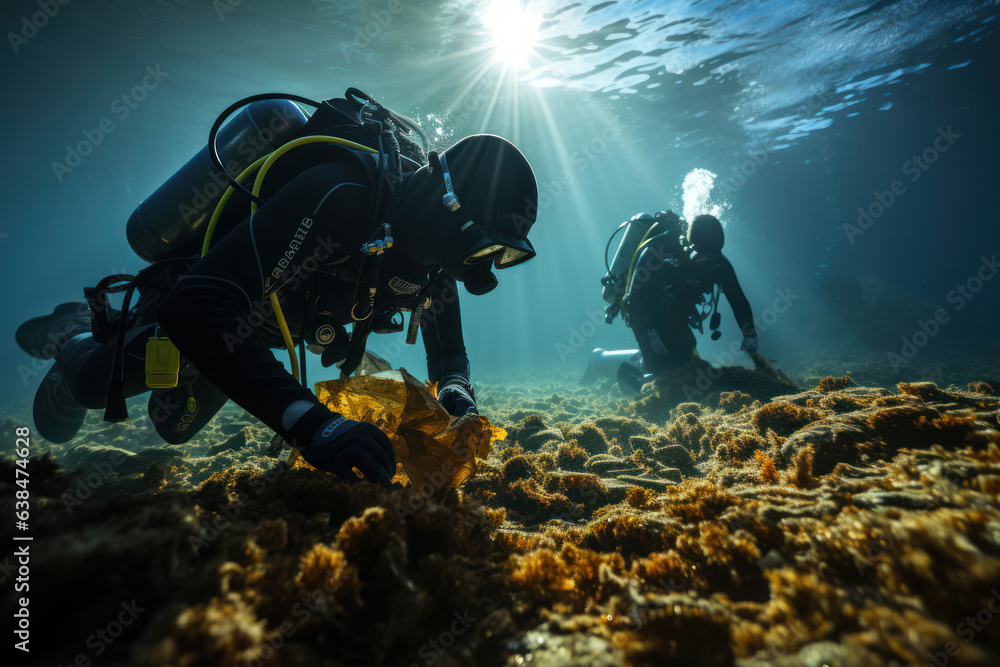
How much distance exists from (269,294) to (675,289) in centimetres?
806

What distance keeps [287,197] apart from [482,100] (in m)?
19.6

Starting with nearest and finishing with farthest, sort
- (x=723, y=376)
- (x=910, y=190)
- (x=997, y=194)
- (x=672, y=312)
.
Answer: (x=723, y=376)
(x=672, y=312)
(x=997, y=194)
(x=910, y=190)

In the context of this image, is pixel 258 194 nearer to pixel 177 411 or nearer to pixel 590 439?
pixel 177 411

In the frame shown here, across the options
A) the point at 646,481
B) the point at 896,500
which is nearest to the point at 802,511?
the point at 896,500

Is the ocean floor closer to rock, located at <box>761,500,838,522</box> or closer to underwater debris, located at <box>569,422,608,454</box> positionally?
rock, located at <box>761,500,838,522</box>

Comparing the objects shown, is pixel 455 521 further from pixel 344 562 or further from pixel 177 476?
pixel 177 476

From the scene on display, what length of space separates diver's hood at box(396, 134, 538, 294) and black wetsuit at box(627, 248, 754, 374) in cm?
632

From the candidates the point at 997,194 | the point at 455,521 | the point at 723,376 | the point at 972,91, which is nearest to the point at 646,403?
the point at 723,376

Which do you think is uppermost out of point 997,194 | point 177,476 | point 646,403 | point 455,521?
point 997,194

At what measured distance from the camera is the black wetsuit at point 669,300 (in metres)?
7.87

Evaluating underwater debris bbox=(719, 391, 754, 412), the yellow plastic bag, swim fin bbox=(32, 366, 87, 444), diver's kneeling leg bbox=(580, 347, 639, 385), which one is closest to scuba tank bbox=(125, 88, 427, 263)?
the yellow plastic bag

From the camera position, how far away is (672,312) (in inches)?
323

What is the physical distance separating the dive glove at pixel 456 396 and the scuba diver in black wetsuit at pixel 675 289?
6.37 meters

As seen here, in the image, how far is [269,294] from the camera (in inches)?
86.6
